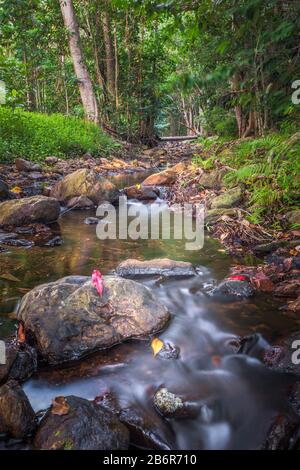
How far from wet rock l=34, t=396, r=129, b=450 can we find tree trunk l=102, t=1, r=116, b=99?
15.3m

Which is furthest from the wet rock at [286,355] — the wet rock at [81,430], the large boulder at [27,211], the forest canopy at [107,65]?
the forest canopy at [107,65]

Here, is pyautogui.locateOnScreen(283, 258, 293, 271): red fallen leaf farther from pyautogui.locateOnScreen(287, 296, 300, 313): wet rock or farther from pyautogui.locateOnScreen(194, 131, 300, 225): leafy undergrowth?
pyautogui.locateOnScreen(194, 131, 300, 225): leafy undergrowth

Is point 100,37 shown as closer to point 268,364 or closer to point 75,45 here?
point 75,45

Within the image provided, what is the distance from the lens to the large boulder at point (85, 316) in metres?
2.55

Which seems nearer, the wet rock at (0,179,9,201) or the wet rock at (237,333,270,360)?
the wet rock at (237,333,270,360)

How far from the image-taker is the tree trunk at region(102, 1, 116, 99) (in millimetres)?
14578

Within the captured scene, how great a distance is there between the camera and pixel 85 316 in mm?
2688

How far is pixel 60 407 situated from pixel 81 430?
20 centimetres

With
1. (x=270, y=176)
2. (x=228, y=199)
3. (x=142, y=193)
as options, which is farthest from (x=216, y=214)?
(x=142, y=193)

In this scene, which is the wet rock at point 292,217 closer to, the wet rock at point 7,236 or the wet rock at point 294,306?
the wet rock at point 294,306

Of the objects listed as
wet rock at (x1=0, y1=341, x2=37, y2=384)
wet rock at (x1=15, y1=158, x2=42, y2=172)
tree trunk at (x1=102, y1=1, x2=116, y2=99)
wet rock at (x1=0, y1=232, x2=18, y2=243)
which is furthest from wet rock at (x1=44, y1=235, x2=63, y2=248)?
tree trunk at (x1=102, y1=1, x2=116, y2=99)

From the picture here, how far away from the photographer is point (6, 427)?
190 centimetres

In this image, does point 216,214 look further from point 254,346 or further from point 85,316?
point 85,316
